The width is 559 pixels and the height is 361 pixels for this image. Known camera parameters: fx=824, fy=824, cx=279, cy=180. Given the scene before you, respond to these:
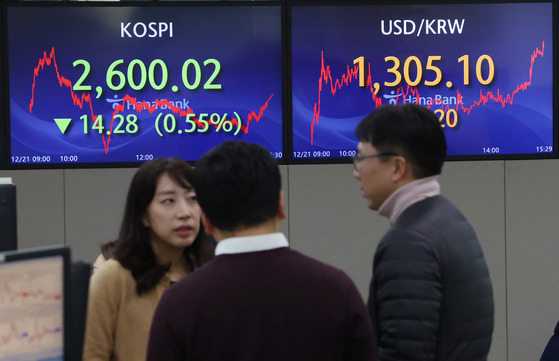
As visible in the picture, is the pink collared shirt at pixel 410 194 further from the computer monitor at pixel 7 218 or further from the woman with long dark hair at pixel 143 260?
the computer monitor at pixel 7 218

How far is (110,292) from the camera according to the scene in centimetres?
211

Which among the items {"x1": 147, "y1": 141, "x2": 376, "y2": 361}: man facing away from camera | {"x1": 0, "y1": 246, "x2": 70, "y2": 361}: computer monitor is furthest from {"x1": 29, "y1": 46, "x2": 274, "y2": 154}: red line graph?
{"x1": 0, "y1": 246, "x2": 70, "y2": 361}: computer monitor

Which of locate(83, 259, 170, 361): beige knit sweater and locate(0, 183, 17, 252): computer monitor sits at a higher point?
locate(0, 183, 17, 252): computer monitor

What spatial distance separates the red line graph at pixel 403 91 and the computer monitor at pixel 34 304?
321 cm

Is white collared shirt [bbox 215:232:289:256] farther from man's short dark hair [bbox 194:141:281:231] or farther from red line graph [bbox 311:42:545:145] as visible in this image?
red line graph [bbox 311:42:545:145]

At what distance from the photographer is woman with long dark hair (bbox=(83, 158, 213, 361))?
6.89ft

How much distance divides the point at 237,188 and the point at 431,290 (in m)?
0.54

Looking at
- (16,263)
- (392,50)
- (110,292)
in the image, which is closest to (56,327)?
(16,263)

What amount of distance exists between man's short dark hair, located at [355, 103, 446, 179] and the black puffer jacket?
0.09 m

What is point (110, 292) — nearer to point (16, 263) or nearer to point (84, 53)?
point (16, 263)

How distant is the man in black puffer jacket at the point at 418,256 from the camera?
1813 millimetres

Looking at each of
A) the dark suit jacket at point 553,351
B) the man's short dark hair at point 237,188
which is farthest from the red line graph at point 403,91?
the man's short dark hair at point 237,188

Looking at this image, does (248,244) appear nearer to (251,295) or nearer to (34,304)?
(251,295)

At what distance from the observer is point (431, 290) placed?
1819mm
